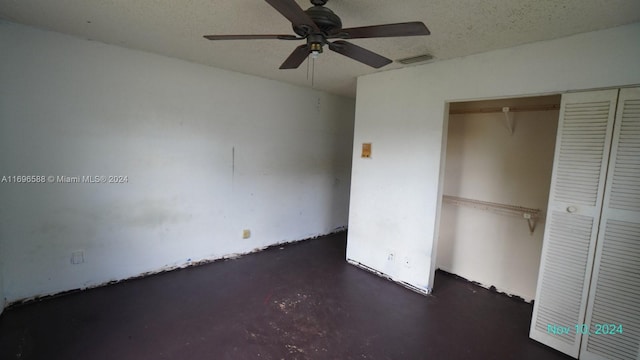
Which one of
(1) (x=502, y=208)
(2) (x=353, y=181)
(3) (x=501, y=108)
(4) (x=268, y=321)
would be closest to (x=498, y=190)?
(1) (x=502, y=208)

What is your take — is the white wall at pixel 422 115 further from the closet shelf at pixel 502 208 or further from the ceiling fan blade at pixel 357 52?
the ceiling fan blade at pixel 357 52

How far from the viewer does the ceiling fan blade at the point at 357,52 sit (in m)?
1.56

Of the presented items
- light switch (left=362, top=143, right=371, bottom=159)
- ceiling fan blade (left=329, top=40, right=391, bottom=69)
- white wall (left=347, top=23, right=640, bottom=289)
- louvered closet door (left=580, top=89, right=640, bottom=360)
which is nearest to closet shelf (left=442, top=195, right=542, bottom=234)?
white wall (left=347, top=23, right=640, bottom=289)

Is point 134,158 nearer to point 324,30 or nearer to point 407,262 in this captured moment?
point 324,30

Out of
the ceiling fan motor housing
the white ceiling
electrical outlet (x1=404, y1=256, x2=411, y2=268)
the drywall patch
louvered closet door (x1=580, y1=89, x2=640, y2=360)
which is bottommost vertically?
the drywall patch

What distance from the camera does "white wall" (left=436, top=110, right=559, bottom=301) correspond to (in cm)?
265

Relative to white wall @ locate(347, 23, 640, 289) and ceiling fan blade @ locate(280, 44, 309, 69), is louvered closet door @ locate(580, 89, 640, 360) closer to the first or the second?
white wall @ locate(347, 23, 640, 289)

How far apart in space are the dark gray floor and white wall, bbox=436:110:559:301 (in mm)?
276

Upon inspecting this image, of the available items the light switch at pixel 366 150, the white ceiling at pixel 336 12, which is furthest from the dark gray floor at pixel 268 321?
the white ceiling at pixel 336 12

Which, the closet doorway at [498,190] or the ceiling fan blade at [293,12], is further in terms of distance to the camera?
the closet doorway at [498,190]

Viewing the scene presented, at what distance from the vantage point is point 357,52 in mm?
1608

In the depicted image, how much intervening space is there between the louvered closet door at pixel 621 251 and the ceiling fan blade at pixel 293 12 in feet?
6.90

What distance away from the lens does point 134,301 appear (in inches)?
97.0

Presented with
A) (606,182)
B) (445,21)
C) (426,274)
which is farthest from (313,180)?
(606,182)
